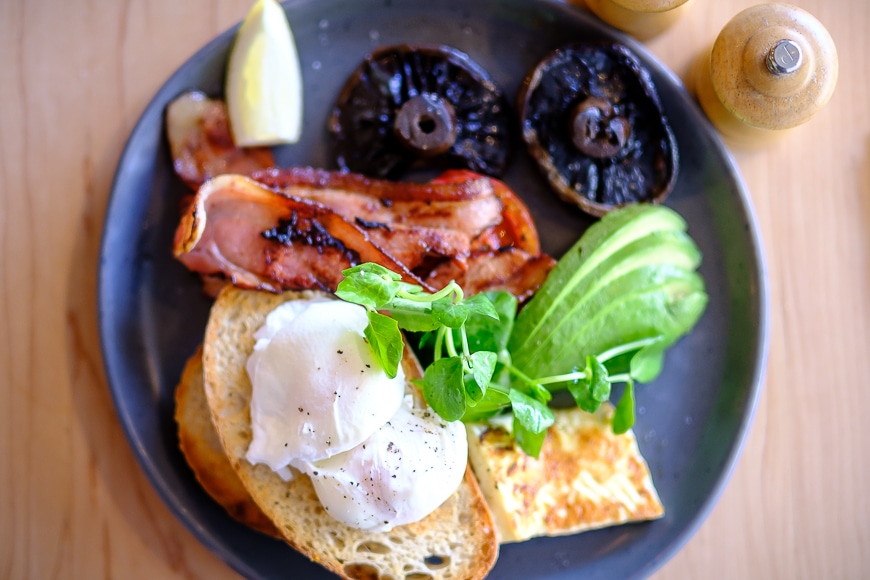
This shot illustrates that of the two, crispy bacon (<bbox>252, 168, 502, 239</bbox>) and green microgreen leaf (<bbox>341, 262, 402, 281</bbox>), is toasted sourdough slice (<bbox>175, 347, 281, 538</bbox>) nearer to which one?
crispy bacon (<bbox>252, 168, 502, 239</bbox>)

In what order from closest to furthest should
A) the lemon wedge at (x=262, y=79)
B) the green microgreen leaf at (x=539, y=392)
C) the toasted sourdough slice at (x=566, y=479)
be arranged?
the green microgreen leaf at (x=539, y=392), the toasted sourdough slice at (x=566, y=479), the lemon wedge at (x=262, y=79)

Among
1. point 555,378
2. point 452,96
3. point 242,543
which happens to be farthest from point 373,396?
point 452,96

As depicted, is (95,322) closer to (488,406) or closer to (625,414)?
(488,406)

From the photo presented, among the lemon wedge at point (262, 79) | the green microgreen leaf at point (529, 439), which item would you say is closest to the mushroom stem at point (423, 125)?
the lemon wedge at point (262, 79)

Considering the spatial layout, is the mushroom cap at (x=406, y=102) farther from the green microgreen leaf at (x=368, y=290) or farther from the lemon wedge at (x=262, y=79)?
the green microgreen leaf at (x=368, y=290)

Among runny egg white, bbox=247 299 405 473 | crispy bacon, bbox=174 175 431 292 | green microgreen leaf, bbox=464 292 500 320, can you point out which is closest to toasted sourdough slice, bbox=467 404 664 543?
runny egg white, bbox=247 299 405 473
